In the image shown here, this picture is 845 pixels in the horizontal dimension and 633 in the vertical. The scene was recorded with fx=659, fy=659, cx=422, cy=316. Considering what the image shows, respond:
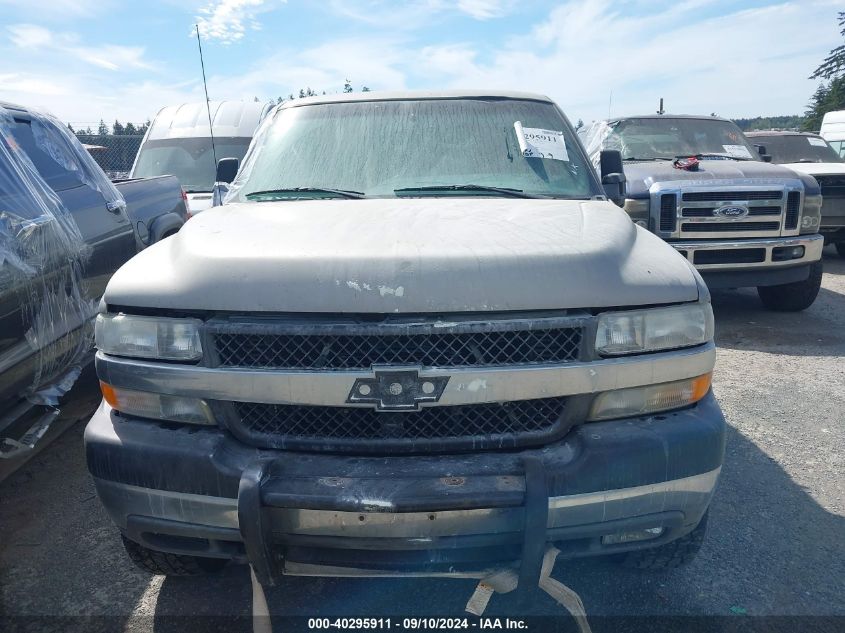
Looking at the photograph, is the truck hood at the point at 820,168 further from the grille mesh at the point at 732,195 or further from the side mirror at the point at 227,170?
the side mirror at the point at 227,170

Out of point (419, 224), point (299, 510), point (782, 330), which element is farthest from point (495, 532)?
point (782, 330)

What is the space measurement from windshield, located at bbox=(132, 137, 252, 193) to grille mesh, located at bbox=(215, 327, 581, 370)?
7382 millimetres

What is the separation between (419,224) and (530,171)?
996mm

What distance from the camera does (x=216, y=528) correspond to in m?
2.03

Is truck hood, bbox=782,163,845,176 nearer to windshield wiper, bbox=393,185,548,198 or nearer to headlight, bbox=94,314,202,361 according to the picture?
windshield wiper, bbox=393,185,548,198

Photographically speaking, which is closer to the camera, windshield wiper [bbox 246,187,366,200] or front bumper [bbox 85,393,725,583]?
front bumper [bbox 85,393,725,583]

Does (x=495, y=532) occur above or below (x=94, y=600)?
above

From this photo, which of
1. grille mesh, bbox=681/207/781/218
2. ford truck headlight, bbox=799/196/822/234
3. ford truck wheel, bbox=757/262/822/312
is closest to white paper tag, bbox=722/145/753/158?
ford truck headlight, bbox=799/196/822/234

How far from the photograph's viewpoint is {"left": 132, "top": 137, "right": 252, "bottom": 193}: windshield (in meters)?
9.01

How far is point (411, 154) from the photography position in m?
3.19

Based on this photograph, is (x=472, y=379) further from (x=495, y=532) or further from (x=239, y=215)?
(x=239, y=215)

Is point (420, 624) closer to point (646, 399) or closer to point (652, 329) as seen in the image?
point (646, 399)

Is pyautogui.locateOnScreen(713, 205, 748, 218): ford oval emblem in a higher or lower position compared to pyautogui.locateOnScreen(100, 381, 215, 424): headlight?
higher

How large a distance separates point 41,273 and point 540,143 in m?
2.66
